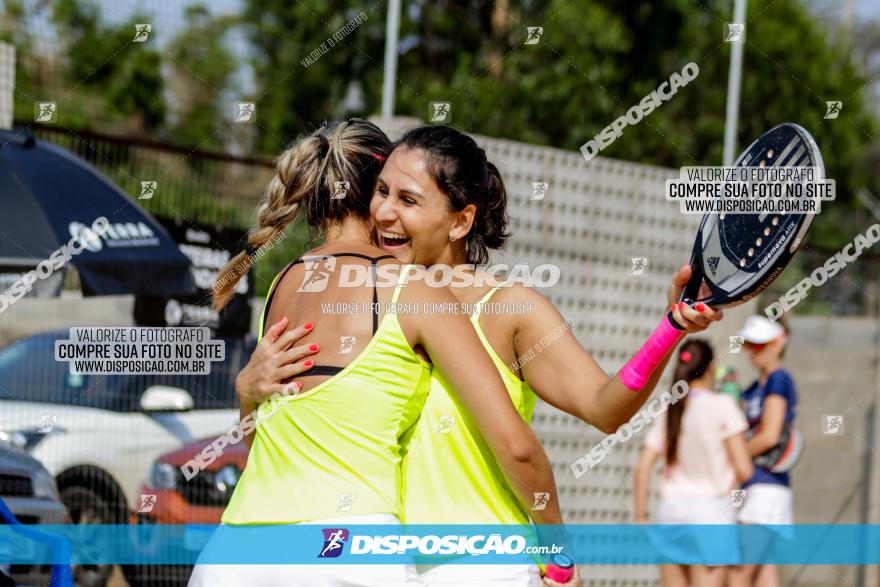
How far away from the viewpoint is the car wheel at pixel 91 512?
6871 mm

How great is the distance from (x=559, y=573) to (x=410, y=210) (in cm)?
99

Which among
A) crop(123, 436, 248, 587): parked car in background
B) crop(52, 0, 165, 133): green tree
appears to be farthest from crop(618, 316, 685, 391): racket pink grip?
crop(52, 0, 165, 133): green tree

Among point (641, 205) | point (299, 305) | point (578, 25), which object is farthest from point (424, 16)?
point (299, 305)

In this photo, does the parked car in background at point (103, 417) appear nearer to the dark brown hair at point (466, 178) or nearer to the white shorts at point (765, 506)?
the white shorts at point (765, 506)

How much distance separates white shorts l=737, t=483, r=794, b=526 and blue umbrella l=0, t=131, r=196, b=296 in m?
3.48

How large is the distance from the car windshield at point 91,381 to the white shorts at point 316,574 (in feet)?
16.9

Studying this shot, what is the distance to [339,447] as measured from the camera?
8.27 feet

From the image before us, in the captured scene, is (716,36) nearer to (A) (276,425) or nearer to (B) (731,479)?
(B) (731,479)

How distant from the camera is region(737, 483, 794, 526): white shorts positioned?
646 cm

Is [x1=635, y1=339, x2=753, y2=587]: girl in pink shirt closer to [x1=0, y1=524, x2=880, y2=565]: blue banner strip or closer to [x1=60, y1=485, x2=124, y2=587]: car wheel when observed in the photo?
[x1=0, y1=524, x2=880, y2=565]: blue banner strip

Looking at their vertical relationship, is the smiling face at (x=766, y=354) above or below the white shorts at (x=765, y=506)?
above

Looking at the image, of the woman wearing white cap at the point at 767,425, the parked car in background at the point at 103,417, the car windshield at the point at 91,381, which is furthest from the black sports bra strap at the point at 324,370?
the car windshield at the point at 91,381

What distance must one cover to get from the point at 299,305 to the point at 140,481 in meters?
5.33

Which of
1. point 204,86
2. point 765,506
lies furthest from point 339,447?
point 204,86
